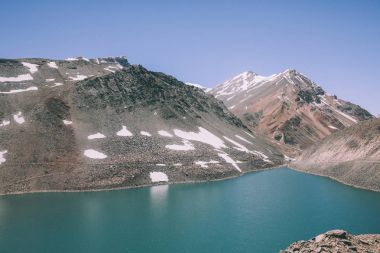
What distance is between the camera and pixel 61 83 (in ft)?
440

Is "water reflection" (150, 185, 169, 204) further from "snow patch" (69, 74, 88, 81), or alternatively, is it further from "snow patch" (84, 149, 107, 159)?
"snow patch" (69, 74, 88, 81)

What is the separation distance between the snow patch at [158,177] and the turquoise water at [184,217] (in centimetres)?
320

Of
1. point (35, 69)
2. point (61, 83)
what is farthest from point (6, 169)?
point (35, 69)

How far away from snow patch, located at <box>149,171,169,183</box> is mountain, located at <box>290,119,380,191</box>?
149 ft

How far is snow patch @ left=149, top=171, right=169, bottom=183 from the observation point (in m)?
99.2

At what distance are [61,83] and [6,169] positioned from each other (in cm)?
4939

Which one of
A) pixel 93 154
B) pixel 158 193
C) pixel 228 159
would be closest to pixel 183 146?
pixel 228 159

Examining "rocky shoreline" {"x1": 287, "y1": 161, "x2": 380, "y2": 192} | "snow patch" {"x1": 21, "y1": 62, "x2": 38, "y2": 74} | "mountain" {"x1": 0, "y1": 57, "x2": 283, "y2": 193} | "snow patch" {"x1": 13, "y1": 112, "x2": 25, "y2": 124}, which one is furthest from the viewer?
"snow patch" {"x1": 21, "y1": 62, "x2": 38, "y2": 74}

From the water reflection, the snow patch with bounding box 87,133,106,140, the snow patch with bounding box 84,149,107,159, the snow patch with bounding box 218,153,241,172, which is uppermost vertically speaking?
the snow patch with bounding box 87,133,106,140

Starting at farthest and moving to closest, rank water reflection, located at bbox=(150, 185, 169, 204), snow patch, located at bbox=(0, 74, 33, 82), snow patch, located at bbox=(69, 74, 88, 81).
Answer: snow patch, located at bbox=(69, 74, 88, 81)
snow patch, located at bbox=(0, 74, 33, 82)
water reflection, located at bbox=(150, 185, 169, 204)

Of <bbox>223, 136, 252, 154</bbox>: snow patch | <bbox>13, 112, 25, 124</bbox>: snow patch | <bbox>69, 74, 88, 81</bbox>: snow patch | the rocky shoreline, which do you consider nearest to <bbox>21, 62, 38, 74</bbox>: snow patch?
<bbox>69, 74, 88, 81</bbox>: snow patch

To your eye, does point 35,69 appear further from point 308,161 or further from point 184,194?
point 308,161

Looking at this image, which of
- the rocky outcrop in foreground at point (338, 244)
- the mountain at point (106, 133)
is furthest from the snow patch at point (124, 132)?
the rocky outcrop in foreground at point (338, 244)

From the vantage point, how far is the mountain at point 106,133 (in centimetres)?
9506
